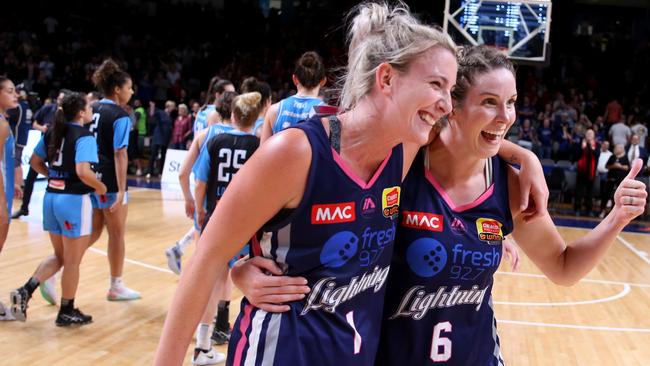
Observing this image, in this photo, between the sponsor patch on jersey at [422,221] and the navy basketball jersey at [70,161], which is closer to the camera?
the sponsor patch on jersey at [422,221]

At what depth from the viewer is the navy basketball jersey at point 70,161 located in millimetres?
5211

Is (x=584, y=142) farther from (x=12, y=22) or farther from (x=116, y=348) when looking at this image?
(x=12, y=22)

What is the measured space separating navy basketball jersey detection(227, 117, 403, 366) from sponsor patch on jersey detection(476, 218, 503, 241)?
0.43 metres

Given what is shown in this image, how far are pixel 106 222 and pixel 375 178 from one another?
177 inches

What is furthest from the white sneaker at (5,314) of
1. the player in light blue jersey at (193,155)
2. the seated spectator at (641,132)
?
the seated spectator at (641,132)

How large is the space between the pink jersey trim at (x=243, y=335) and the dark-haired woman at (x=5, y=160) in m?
3.83

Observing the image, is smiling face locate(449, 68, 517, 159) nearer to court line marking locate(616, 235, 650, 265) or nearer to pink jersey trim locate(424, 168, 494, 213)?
pink jersey trim locate(424, 168, 494, 213)

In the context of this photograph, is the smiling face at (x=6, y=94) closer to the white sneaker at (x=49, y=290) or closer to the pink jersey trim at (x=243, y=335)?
the white sneaker at (x=49, y=290)

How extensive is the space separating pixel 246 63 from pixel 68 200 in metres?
14.6

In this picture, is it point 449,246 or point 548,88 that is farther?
point 548,88

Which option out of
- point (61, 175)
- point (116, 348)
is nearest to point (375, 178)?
point (116, 348)

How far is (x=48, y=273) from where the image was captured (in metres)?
5.38

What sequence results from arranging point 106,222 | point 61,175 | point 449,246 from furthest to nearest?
point 106,222
point 61,175
point 449,246

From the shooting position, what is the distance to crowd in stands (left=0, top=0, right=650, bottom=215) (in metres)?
14.3
